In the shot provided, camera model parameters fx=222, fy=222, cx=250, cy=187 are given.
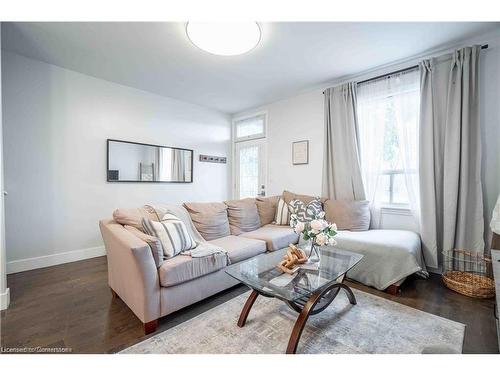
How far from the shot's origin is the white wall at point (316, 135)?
7.31 feet

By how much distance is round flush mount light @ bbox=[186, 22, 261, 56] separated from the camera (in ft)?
5.79

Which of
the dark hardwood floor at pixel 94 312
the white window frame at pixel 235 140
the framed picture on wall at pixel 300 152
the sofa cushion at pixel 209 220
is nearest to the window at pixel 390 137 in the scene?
the framed picture on wall at pixel 300 152

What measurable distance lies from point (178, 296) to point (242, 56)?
2558mm

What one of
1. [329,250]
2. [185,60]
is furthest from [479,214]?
[185,60]

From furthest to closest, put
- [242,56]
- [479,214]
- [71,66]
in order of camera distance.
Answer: [71,66] → [242,56] → [479,214]

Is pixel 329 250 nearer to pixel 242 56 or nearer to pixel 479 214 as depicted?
pixel 479 214

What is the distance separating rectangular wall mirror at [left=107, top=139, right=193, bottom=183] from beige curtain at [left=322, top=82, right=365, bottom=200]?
2461 millimetres

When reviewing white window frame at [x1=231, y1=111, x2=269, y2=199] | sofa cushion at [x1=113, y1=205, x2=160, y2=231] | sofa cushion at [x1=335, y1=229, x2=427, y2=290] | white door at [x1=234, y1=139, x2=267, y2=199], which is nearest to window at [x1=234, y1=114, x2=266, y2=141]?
white window frame at [x1=231, y1=111, x2=269, y2=199]

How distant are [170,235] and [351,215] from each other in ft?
7.19

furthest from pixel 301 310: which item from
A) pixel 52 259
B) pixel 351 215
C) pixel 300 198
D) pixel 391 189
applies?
pixel 52 259

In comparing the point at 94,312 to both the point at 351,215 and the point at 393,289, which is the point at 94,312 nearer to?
the point at 393,289

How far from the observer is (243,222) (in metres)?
2.88

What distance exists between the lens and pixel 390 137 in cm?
285
